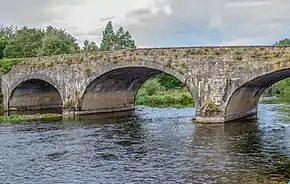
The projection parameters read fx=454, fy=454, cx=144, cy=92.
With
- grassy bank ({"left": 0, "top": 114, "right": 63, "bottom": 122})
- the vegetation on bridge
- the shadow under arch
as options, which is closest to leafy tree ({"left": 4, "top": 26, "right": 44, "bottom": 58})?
the vegetation on bridge

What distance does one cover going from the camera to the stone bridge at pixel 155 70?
31.8 meters

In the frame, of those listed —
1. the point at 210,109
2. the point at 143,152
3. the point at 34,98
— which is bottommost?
the point at 143,152

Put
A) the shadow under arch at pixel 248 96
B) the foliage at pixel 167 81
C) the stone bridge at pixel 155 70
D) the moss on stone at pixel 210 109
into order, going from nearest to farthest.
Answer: the stone bridge at pixel 155 70
the shadow under arch at pixel 248 96
the moss on stone at pixel 210 109
the foliage at pixel 167 81

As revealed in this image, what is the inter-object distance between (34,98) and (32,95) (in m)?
0.60

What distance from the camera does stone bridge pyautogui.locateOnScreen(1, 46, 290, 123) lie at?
104 feet

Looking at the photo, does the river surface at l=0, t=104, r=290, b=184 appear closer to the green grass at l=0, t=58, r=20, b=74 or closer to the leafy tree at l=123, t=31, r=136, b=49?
the green grass at l=0, t=58, r=20, b=74

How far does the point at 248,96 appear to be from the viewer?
3722 cm

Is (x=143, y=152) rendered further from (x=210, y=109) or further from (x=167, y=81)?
(x=167, y=81)

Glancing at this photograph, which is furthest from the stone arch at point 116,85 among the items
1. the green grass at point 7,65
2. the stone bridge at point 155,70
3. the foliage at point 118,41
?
the foliage at point 118,41

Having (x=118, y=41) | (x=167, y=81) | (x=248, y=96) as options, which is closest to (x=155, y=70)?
(x=248, y=96)

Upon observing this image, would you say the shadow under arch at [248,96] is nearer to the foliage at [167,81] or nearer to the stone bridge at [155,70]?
the stone bridge at [155,70]

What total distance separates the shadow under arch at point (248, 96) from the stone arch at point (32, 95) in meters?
19.0

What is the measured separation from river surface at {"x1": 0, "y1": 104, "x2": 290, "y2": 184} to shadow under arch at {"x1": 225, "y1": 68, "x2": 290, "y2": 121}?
1.55 metres

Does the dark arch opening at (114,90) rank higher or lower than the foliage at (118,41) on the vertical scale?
lower
